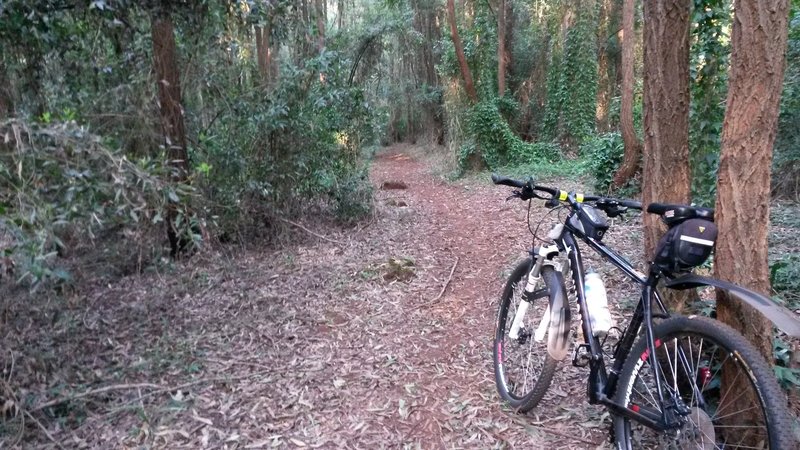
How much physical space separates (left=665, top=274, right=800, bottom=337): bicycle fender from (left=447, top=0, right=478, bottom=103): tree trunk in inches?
551

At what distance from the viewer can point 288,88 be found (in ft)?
24.0

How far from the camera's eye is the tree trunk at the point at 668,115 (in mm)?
3223

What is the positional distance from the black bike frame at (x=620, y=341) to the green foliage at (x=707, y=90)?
3.98m

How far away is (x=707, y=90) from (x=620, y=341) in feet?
16.4

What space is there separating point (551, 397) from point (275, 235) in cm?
527

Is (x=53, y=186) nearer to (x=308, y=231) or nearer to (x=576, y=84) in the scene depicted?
(x=308, y=231)

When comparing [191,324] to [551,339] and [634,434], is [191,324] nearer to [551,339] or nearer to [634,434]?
[551,339]

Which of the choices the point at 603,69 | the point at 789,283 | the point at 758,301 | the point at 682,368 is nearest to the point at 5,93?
the point at 682,368

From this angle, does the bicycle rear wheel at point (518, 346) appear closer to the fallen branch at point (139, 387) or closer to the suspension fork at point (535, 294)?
the suspension fork at point (535, 294)

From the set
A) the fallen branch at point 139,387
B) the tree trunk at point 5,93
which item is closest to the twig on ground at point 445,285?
the fallen branch at point 139,387

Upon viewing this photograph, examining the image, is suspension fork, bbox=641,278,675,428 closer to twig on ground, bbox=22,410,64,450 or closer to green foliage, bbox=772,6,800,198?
twig on ground, bbox=22,410,64,450

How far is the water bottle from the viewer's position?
264cm

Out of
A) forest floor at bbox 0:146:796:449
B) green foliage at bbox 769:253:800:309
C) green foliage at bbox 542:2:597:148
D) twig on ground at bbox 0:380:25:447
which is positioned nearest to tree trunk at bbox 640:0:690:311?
forest floor at bbox 0:146:796:449

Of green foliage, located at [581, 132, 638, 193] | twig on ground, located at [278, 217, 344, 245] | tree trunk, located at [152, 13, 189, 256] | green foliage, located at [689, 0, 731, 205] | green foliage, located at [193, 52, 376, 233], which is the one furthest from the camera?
green foliage, located at [581, 132, 638, 193]
